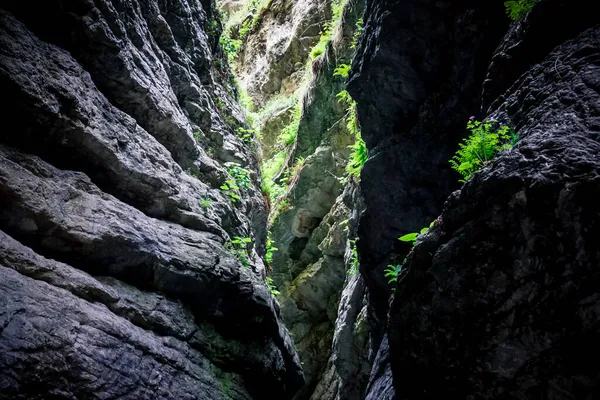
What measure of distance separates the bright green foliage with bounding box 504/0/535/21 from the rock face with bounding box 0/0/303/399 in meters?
5.84

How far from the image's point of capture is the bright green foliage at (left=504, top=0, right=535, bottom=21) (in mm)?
5281

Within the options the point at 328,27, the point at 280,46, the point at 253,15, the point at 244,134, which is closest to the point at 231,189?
the point at 244,134

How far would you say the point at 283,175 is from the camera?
1728cm

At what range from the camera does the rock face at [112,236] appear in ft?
13.1

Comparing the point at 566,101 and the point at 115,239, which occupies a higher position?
the point at 566,101

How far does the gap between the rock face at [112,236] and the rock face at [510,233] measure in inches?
108

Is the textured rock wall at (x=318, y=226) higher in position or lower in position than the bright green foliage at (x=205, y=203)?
higher

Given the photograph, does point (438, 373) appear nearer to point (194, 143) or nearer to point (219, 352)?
point (219, 352)

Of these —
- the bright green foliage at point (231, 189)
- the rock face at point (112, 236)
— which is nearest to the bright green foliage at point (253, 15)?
the rock face at point (112, 236)

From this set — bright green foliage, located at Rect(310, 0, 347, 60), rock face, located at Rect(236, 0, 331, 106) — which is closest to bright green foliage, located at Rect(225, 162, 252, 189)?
bright green foliage, located at Rect(310, 0, 347, 60)

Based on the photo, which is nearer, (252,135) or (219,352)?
(219,352)

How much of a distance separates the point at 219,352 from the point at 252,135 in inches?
307

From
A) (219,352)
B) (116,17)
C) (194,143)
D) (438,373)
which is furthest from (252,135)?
(438,373)

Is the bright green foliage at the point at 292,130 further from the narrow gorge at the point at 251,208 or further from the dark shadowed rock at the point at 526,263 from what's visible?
the dark shadowed rock at the point at 526,263
